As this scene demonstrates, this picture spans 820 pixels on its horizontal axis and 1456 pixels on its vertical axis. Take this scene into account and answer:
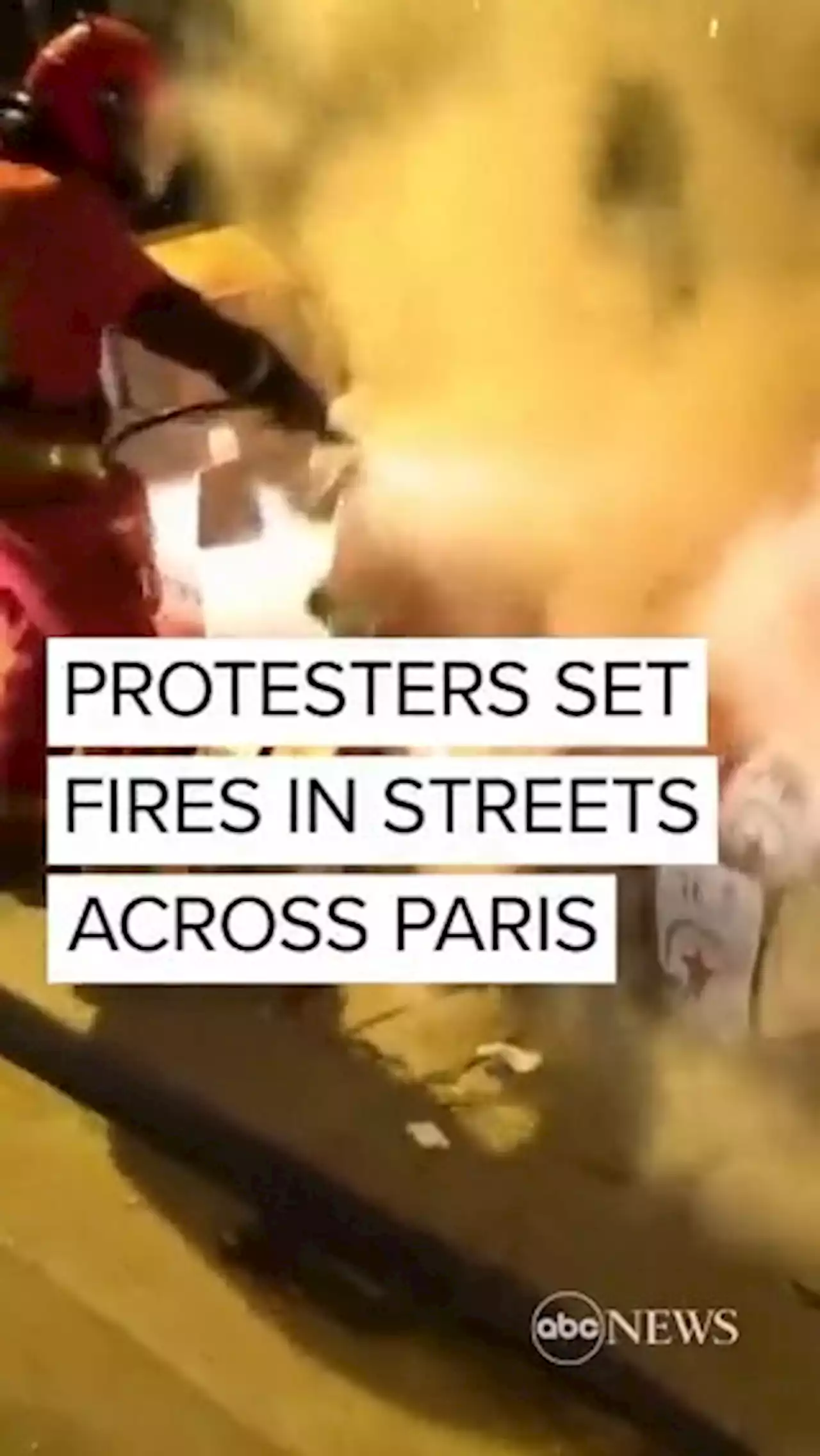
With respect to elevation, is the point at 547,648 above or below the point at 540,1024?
above

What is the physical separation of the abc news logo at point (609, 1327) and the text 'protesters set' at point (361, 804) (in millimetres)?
108

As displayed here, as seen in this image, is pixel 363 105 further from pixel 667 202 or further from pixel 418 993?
pixel 418 993

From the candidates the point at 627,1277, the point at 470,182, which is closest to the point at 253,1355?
the point at 627,1277

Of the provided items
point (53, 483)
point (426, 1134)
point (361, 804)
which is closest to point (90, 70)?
point (53, 483)

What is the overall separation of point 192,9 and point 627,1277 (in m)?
0.44

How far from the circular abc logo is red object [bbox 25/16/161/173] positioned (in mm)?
419

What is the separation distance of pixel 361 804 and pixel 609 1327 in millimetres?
191

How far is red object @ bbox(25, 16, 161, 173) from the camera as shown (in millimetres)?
610

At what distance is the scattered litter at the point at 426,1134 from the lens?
614 mm

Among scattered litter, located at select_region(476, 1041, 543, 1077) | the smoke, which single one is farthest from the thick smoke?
scattered litter, located at select_region(476, 1041, 543, 1077)

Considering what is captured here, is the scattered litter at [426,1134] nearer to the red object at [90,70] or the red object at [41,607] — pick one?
the red object at [41,607]

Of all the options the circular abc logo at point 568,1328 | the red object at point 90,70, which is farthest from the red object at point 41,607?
the circular abc logo at point 568,1328

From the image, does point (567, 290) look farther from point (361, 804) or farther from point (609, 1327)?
point (609, 1327)

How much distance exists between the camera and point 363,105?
2.01 ft
